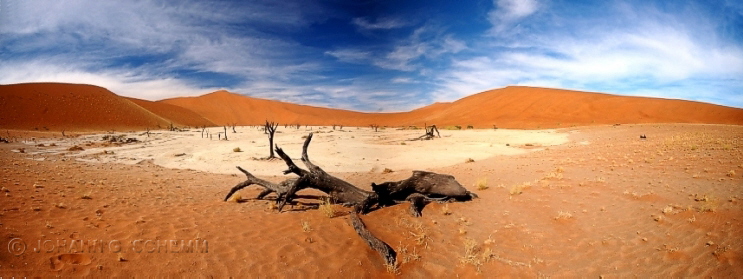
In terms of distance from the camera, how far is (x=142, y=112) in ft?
257

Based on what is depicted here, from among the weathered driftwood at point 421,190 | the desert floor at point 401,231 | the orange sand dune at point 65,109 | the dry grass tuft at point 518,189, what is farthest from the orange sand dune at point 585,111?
the orange sand dune at point 65,109

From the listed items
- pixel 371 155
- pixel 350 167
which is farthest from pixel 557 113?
pixel 350 167

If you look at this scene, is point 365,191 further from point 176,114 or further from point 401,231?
point 176,114

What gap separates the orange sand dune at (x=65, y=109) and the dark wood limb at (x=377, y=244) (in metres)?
68.4

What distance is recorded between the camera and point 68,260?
177 inches

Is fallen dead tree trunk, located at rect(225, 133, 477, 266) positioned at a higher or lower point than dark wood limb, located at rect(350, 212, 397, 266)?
higher

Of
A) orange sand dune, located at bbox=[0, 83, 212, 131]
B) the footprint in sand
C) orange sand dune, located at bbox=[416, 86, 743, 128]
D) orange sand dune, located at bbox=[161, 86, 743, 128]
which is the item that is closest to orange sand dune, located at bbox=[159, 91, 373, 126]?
orange sand dune, located at bbox=[0, 83, 212, 131]

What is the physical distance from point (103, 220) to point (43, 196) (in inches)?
117

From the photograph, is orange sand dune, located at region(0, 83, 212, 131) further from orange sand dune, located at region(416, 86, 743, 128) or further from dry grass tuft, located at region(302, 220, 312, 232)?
dry grass tuft, located at region(302, 220, 312, 232)

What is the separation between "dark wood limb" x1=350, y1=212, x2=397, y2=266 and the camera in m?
5.20

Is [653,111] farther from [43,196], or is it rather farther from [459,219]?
[43,196]

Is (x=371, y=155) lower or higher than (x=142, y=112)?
lower

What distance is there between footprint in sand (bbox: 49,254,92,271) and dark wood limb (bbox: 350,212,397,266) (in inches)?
146

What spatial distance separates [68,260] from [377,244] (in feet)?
13.5
